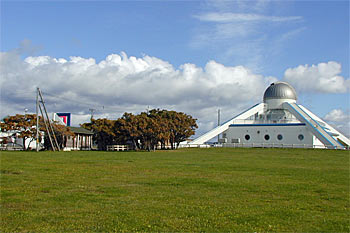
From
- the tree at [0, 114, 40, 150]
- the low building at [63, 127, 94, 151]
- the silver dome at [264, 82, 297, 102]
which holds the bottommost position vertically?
→ the low building at [63, 127, 94, 151]

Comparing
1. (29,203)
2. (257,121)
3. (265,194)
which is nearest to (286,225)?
(265,194)

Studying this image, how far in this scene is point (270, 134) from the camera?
70188mm

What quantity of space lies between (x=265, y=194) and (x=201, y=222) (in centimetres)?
465

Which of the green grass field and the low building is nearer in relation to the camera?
the green grass field

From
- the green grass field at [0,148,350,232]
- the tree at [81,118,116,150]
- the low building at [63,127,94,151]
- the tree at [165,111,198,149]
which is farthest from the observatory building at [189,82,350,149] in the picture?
the green grass field at [0,148,350,232]

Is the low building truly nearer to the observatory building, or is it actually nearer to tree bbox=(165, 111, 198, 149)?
tree bbox=(165, 111, 198, 149)

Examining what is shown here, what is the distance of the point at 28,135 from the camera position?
4891cm

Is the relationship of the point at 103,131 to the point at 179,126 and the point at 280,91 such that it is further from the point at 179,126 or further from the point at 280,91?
the point at 280,91

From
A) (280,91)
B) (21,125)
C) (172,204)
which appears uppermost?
(280,91)

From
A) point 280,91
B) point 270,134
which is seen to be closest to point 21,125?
point 270,134

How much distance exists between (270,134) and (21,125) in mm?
44907

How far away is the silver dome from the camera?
257 feet

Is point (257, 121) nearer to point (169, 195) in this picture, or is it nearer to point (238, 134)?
point (238, 134)

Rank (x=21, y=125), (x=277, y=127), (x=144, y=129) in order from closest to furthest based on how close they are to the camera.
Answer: (x=21, y=125) → (x=144, y=129) → (x=277, y=127)
